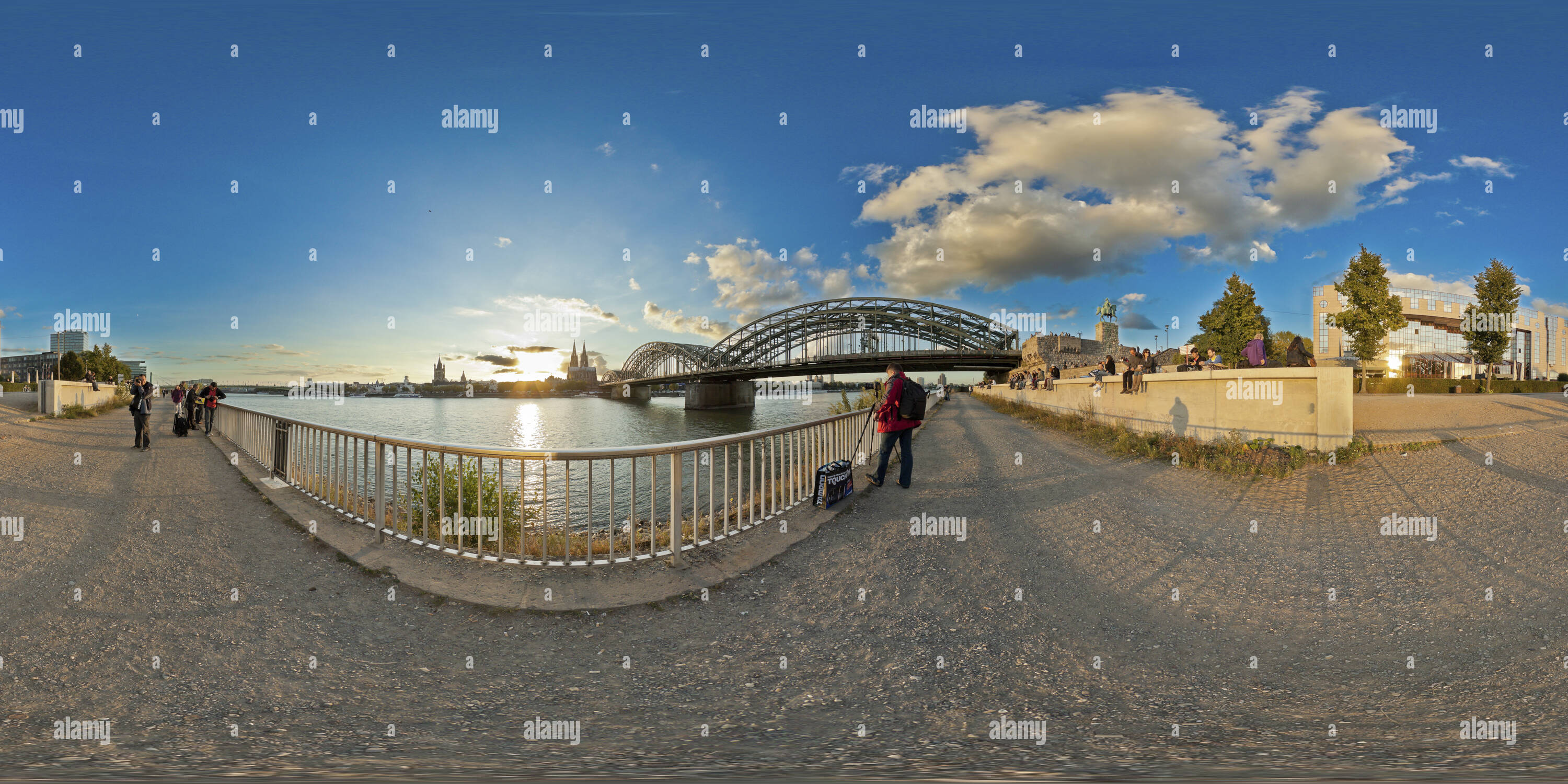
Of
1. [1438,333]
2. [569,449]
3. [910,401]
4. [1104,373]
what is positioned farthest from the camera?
[1438,333]

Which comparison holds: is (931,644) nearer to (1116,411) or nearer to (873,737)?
(873,737)

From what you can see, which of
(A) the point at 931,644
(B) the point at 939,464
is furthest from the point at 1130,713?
(B) the point at 939,464

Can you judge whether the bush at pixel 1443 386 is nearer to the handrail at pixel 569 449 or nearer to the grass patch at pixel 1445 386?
the grass patch at pixel 1445 386

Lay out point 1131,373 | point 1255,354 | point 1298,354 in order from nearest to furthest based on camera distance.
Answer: point 1298,354, point 1255,354, point 1131,373

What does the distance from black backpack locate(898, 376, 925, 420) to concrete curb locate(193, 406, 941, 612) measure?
258 cm

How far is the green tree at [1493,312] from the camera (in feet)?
111

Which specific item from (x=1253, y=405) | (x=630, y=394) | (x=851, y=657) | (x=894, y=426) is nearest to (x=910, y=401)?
(x=894, y=426)

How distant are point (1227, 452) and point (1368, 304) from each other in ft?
113

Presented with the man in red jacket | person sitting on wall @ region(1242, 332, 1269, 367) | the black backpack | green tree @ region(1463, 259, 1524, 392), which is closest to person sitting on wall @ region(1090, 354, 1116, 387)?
person sitting on wall @ region(1242, 332, 1269, 367)

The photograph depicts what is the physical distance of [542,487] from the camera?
8.32 metres

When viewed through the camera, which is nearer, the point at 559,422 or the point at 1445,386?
the point at 1445,386

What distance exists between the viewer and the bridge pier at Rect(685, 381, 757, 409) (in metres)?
92.3

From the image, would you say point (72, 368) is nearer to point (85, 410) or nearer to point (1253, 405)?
point (85, 410)

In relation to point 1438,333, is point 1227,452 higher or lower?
lower
